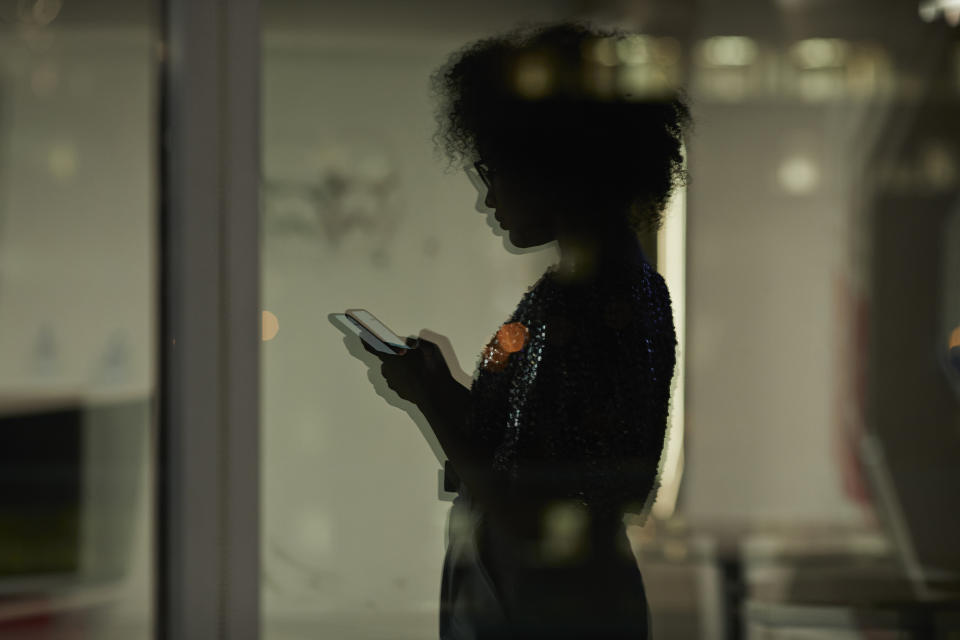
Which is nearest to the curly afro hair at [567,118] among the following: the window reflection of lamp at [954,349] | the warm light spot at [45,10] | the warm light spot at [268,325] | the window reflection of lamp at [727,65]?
the window reflection of lamp at [727,65]

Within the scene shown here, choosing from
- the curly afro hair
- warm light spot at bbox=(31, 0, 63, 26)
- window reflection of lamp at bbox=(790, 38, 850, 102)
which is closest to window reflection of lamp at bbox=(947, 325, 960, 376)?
window reflection of lamp at bbox=(790, 38, 850, 102)

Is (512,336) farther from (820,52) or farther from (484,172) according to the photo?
(820,52)

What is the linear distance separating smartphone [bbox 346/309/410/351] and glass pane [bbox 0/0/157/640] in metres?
0.34

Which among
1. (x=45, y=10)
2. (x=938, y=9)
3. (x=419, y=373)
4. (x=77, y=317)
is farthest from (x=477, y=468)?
(x=938, y=9)

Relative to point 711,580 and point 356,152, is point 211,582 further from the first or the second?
point 711,580

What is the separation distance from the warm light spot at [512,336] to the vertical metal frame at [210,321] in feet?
1.35

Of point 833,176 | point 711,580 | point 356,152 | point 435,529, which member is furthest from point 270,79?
point 711,580

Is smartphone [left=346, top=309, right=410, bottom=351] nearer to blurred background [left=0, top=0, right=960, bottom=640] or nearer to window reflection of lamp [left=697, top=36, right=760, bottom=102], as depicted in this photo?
blurred background [left=0, top=0, right=960, bottom=640]

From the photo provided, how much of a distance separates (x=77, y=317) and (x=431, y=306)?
0.63 meters

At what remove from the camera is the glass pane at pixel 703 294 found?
1.13 m

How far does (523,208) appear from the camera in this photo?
3.22ft

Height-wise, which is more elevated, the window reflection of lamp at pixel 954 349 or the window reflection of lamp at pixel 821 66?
the window reflection of lamp at pixel 821 66

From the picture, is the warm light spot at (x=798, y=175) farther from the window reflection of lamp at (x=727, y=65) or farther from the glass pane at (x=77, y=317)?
the glass pane at (x=77, y=317)

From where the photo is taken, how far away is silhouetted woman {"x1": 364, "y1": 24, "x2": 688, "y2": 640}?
94 centimetres
